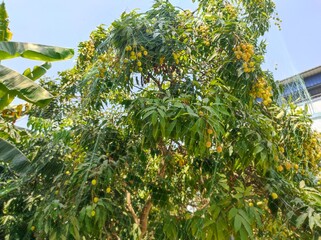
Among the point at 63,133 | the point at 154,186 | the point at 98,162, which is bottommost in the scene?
the point at 154,186

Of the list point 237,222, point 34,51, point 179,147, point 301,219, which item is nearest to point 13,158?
point 34,51

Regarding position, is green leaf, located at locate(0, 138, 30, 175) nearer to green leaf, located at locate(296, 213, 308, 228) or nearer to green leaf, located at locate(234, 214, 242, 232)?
green leaf, located at locate(234, 214, 242, 232)

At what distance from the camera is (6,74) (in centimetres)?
185

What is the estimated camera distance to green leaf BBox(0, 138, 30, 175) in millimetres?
1697

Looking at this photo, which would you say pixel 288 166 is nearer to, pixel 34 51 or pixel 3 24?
pixel 34 51

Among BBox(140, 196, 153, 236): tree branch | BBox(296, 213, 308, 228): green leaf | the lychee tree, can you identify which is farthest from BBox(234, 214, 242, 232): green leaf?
BBox(140, 196, 153, 236): tree branch

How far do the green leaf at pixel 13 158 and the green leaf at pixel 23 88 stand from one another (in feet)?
0.98

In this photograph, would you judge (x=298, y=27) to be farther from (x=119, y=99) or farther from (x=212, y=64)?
(x=119, y=99)

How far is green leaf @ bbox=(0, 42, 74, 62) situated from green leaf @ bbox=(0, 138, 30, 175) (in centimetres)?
51

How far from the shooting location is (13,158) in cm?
176

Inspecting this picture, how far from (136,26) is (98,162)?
0.59 m

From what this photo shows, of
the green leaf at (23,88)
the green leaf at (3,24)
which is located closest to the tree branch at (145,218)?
the green leaf at (23,88)

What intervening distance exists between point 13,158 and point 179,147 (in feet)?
3.21

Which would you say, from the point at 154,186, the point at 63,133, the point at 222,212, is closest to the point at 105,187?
the point at 154,186
